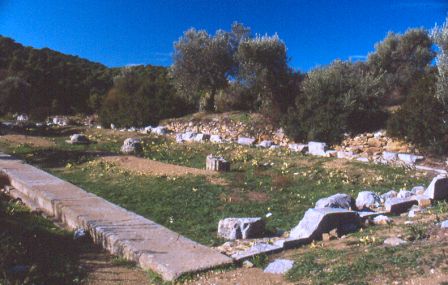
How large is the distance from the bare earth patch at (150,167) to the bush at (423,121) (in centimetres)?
659

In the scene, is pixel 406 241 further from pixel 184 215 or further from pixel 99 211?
pixel 99 211

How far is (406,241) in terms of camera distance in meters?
6.00

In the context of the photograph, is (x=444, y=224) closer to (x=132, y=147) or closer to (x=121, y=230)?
(x=121, y=230)

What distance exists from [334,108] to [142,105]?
1320 cm

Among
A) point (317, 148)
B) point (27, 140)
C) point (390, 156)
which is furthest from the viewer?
point (27, 140)

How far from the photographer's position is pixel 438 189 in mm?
8867

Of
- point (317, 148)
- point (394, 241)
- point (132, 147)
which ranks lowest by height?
point (394, 241)

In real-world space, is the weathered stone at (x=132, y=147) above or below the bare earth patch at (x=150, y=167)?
above

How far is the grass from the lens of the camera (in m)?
5.79

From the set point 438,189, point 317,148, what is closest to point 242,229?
point 438,189

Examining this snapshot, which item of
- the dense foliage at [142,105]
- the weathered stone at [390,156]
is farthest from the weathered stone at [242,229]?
the dense foliage at [142,105]

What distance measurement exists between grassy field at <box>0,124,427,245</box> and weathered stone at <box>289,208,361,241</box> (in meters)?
1.00

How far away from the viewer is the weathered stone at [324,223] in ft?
22.6

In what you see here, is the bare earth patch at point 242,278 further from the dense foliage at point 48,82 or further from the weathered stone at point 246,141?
the dense foliage at point 48,82
